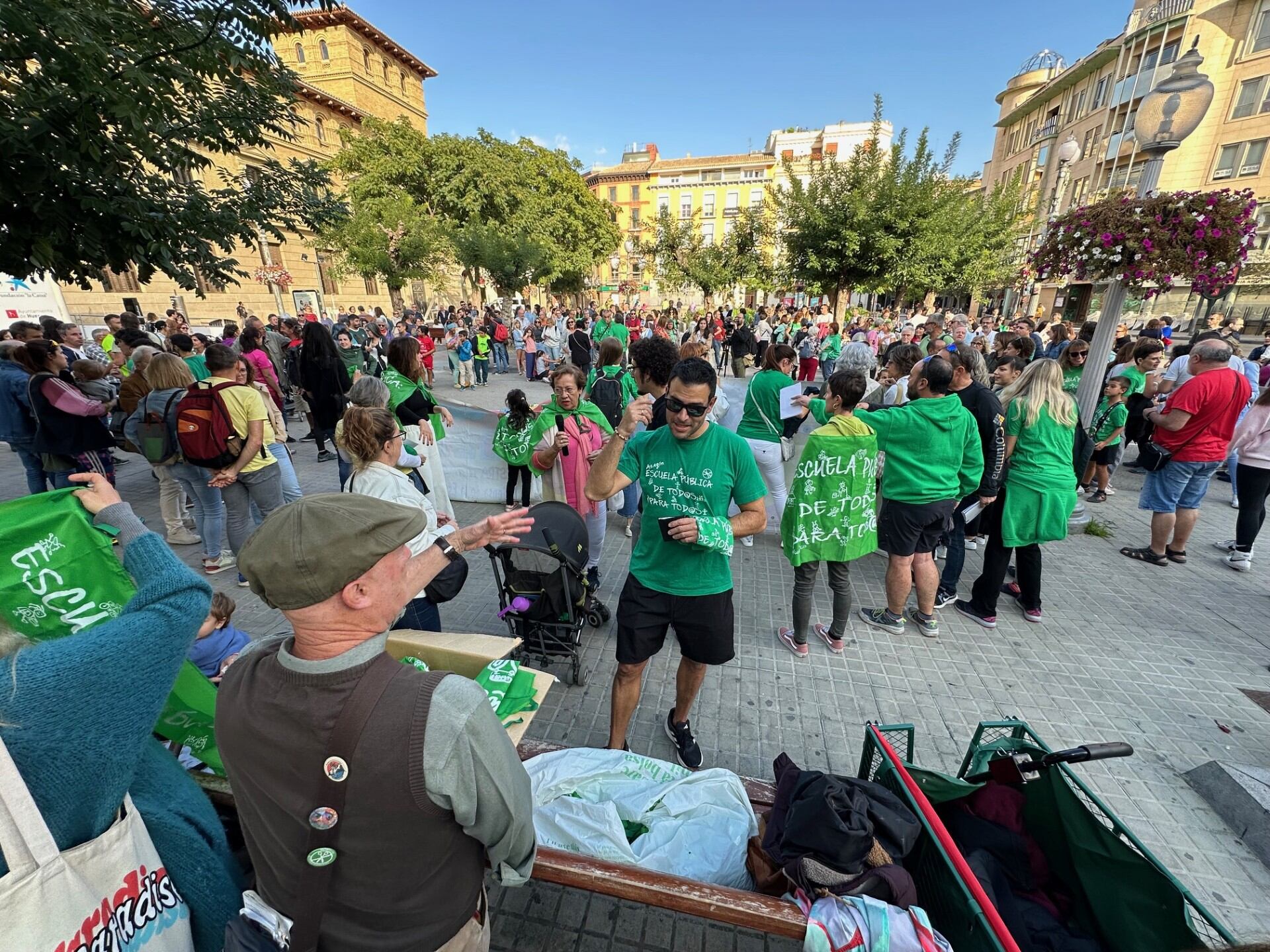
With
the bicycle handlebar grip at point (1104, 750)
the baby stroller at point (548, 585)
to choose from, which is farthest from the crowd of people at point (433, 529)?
the bicycle handlebar grip at point (1104, 750)

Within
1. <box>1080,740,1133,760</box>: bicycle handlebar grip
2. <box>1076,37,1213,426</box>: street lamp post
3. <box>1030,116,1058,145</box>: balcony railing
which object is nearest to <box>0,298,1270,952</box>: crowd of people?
<box>1076,37,1213,426</box>: street lamp post

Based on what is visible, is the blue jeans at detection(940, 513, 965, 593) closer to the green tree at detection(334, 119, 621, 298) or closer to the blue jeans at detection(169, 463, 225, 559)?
the blue jeans at detection(169, 463, 225, 559)

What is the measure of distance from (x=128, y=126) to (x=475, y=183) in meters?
30.4

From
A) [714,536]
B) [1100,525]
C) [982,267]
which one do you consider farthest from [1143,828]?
[982,267]

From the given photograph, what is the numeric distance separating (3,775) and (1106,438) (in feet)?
29.0

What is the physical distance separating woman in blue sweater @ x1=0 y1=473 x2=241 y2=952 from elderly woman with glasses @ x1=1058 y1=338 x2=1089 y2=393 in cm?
840

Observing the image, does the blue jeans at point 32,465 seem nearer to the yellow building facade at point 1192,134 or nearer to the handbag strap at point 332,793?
the handbag strap at point 332,793

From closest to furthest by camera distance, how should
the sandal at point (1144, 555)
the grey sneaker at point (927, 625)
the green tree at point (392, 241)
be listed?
the grey sneaker at point (927, 625)
the sandal at point (1144, 555)
the green tree at point (392, 241)

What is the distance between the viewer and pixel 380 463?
3100 mm

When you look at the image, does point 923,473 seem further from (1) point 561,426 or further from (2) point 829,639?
(1) point 561,426

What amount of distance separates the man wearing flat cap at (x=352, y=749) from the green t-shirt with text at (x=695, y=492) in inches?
61.7

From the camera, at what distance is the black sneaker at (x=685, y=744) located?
3.05 m

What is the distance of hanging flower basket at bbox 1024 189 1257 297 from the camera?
183 inches

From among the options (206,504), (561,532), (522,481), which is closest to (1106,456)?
(561,532)
